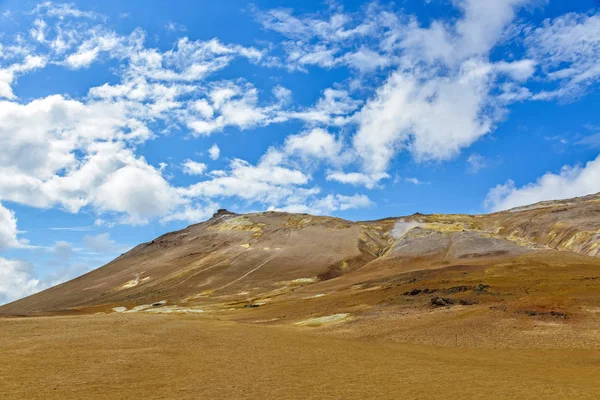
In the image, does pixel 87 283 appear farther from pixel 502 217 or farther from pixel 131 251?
pixel 502 217

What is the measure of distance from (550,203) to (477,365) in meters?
188

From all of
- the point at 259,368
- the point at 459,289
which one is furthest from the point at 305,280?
the point at 259,368

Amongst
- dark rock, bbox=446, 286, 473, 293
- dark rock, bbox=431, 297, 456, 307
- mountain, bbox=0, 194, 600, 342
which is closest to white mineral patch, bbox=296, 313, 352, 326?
mountain, bbox=0, 194, 600, 342

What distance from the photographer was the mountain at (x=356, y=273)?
4956 centimetres

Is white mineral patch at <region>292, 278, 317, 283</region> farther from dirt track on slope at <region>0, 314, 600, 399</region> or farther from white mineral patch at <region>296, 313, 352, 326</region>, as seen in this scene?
dirt track on slope at <region>0, 314, 600, 399</region>

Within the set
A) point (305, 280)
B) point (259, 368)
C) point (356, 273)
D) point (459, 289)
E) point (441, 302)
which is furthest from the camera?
point (305, 280)

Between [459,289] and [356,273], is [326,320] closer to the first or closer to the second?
[459,289]

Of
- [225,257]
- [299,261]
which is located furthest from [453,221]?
[225,257]

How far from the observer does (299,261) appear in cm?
12438

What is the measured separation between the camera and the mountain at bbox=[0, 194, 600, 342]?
163ft

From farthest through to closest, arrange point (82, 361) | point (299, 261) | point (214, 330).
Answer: point (299, 261) → point (214, 330) → point (82, 361)

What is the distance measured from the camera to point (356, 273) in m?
106

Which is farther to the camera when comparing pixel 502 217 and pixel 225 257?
pixel 502 217

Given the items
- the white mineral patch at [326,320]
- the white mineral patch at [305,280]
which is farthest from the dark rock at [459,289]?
the white mineral patch at [305,280]
